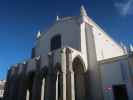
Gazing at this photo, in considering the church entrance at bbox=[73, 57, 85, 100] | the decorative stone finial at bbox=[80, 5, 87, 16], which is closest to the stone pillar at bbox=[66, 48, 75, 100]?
the church entrance at bbox=[73, 57, 85, 100]

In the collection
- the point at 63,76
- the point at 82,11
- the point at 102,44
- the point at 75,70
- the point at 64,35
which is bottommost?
the point at 63,76

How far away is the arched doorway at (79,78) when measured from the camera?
17.4m

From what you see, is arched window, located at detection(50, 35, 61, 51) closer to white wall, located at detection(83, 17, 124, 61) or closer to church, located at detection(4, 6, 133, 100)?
church, located at detection(4, 6, 133, 100)

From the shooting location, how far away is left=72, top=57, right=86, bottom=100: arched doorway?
17359 millimetres

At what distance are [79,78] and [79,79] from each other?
112 mm

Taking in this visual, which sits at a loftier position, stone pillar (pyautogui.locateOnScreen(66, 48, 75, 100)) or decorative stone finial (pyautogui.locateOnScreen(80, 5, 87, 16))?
decorative stone finial (pyautogui.locateOnScreen(80, 5, 87, 16))

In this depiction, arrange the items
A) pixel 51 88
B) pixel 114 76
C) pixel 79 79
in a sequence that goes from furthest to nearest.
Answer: pixel 79 79 < pixel 114 76 < pixel 51 88

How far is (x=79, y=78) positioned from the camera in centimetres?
1803

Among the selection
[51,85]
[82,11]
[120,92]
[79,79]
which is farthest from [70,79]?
[82,11]

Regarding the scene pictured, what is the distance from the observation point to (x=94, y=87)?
57.1 feet

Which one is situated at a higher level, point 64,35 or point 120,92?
point 64,35

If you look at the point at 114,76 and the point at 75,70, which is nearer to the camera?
the point at 114,76

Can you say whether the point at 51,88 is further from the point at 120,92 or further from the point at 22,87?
the point at 120,92

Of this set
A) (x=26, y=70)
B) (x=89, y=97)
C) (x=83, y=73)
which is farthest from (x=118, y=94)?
(x=26, y=70)
